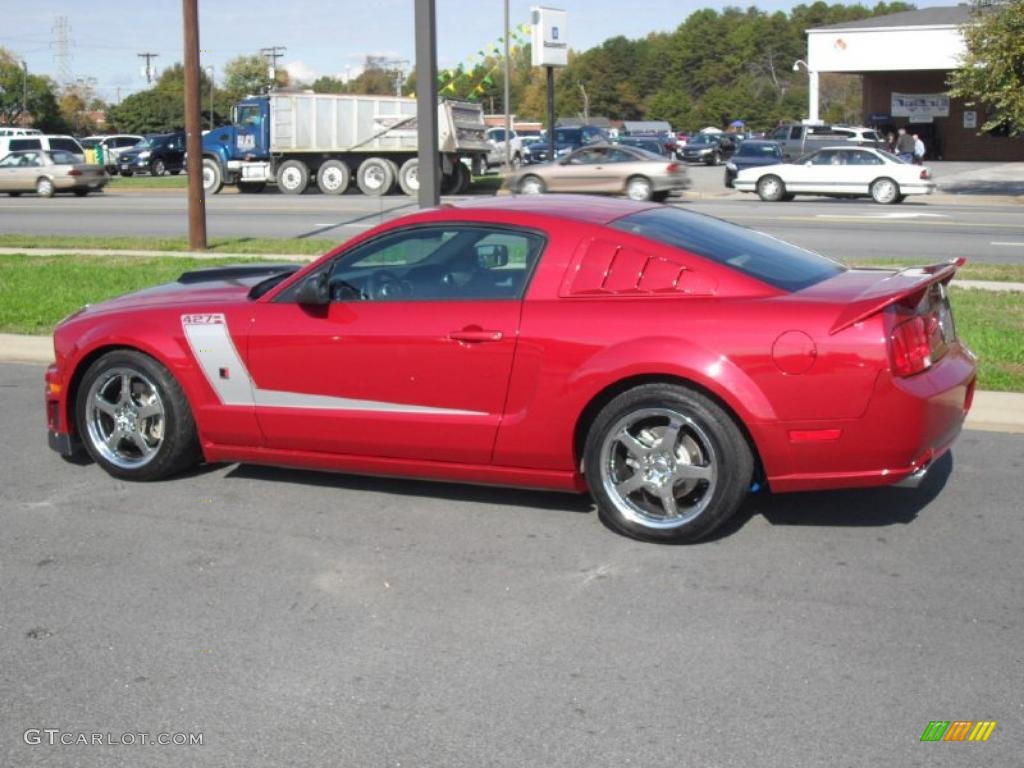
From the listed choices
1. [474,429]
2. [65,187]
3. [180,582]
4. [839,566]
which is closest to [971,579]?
[839,566]

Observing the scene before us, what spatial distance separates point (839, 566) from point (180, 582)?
2.81 m

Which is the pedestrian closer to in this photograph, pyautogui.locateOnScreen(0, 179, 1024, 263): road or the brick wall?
pyautogui.locateOnScreen(0, 179, 1024, 263): road

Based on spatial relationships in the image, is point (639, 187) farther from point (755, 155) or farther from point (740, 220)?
point (755, 155)

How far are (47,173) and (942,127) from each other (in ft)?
138

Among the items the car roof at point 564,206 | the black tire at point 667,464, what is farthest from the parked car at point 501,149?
the black tire at point 667,464

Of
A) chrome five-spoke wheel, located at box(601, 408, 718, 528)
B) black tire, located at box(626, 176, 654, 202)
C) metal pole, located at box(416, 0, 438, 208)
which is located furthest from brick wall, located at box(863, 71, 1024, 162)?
chrome five-spoke wheel, located at box(601, 408, 718, 528)

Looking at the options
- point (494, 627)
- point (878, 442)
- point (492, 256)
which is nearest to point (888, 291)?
point (878, 442)

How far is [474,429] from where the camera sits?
19.5 ft

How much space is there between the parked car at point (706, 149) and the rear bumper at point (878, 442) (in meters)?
58.9

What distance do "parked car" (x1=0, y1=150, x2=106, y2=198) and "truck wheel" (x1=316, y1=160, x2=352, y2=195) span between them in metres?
6.92

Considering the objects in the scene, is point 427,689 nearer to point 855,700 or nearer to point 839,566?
point 855,700

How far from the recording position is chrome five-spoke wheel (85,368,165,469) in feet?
22.1

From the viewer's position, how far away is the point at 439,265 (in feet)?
20.4

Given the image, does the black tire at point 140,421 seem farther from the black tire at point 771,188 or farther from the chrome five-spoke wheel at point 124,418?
the black tire at point 771,188
